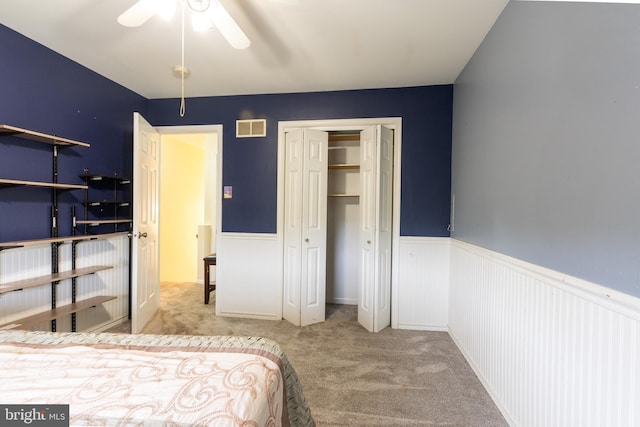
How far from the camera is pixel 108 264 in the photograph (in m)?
2.98

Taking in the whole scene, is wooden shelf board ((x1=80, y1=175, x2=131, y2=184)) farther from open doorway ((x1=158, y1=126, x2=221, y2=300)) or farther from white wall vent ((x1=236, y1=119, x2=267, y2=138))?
open doorway ((x1=158, y1=126, x2=221, y2=300))

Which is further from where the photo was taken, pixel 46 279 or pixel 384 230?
pixel 384 230

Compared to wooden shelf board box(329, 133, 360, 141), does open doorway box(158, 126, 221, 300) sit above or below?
below

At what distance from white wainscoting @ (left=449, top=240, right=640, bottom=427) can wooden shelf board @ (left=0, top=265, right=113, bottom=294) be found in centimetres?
323

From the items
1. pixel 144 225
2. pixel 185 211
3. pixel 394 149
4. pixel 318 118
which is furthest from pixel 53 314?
pixel 394 149

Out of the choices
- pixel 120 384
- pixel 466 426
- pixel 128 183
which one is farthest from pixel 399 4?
pixel 128 183

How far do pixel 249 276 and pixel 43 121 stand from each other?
2.34m

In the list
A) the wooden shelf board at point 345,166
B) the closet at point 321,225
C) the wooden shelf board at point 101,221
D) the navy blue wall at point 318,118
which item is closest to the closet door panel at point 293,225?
the closet at point 321,225

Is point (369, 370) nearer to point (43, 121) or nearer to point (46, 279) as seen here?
point (46, 279)

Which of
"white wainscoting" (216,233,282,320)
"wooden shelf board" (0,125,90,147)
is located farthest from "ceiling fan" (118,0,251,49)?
"white wainscoting" (216,233,282,320)

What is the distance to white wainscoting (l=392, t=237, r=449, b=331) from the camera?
3035mm

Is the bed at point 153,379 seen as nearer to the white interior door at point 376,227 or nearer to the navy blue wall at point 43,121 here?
the navy blue wall at point 43,121

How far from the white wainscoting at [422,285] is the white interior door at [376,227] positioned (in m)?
0.14

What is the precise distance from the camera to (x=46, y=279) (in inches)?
89.0
